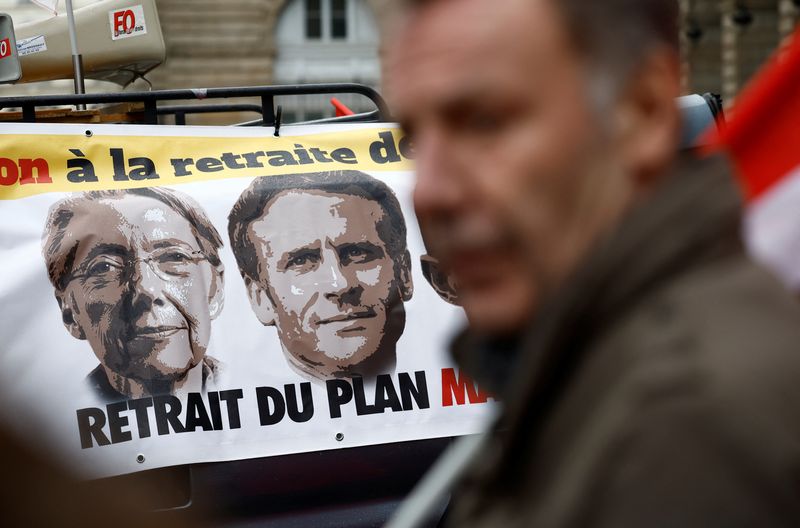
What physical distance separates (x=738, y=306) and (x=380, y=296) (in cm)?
280

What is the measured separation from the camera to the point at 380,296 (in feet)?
12.1

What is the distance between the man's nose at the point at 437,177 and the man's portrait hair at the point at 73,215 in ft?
8.39

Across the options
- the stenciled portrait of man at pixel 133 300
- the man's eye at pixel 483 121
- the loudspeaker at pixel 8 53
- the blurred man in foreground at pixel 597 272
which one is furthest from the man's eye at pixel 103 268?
the man's eye at pixel 483 121

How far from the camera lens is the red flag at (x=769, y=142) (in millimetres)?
1598

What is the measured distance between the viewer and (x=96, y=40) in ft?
19.7

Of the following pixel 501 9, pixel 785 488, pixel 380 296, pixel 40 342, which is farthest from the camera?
pixel 380 296

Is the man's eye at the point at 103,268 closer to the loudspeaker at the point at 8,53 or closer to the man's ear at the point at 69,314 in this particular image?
the man's ear at the point at 69,314

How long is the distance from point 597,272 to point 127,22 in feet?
17.8

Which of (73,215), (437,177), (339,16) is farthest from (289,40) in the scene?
(437,177)

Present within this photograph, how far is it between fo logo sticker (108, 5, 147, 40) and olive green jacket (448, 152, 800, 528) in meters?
5.32

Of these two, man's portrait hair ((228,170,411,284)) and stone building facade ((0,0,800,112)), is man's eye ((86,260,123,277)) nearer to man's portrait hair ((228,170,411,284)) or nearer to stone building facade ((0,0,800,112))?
man's portrait hair ((228,170,411,284))

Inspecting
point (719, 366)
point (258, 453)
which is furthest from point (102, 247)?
point (719, 366)

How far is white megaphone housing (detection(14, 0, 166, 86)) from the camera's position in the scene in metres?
5.96

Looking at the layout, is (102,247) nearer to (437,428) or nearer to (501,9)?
(437,428)
